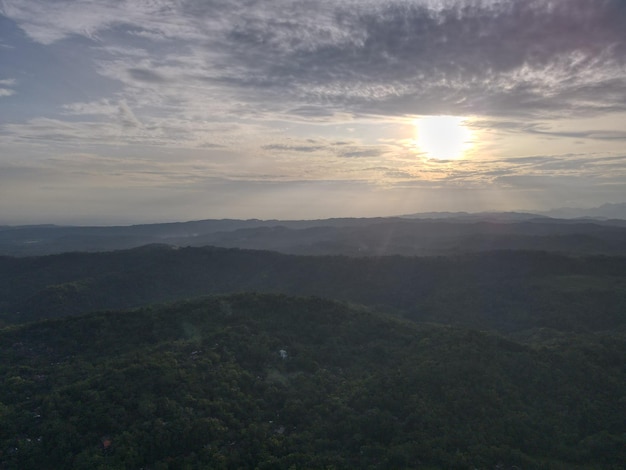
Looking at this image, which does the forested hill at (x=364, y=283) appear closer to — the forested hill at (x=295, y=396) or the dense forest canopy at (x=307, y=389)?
the dense forest canopy at (x=307, y=389)

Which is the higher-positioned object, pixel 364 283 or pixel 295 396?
pixel 364 283

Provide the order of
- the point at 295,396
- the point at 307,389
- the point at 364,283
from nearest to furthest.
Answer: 1. the point at 295,396
2. the point at 307,389
3. the point at 364,283

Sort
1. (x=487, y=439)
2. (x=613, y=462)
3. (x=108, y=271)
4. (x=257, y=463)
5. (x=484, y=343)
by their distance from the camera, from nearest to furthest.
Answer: (x=257, y=463)
(x=613, y=462)
(x=487, y=439)
(x=484, y=343)
(x=108, y=271)

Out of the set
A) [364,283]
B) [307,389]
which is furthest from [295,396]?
[364,283]

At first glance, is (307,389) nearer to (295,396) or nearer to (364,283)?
(295,396)

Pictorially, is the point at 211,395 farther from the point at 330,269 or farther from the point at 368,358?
the point at 330,269

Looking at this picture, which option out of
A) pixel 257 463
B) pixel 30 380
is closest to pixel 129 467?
pixel 257 463

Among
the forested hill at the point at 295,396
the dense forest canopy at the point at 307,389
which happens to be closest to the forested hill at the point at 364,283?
the dense forest canopy at the point at 307,389
